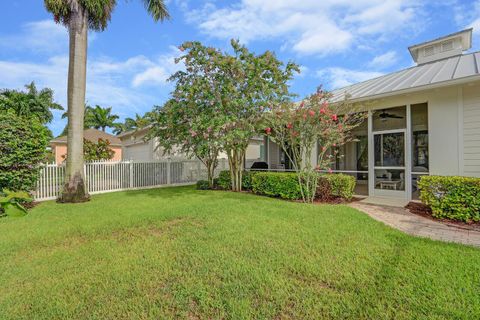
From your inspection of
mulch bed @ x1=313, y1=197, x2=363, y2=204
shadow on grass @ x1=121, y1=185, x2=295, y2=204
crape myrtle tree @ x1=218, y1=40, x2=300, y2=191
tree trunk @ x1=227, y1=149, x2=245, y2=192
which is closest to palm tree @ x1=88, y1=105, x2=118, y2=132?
shadow on grass @ x1=121, y1=185, x2=295, y2=204

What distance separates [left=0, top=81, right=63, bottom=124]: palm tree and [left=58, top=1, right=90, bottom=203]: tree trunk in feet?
58.1

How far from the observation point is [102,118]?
37.2m

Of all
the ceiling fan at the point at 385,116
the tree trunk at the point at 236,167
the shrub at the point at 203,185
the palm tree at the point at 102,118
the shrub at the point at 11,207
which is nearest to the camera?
the shrub at the point at 11,207

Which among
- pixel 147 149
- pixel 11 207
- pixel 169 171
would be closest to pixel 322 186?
pixel 11 207

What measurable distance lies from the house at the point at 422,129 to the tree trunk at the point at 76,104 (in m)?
9.12

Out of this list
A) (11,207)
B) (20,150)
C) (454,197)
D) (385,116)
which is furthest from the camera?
(385,116)

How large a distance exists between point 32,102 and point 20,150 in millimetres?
22589

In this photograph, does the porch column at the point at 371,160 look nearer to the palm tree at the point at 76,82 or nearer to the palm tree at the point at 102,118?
the palm tree at the point at 76,82

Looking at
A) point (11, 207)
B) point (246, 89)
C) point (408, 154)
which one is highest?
point (246, 89)

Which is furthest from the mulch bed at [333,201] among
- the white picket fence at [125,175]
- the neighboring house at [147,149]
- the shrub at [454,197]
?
the white picket fence at [125,175]

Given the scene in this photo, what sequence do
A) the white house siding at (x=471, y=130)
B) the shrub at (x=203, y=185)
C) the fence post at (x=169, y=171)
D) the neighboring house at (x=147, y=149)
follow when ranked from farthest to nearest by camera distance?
1. the neighboring house at (x=147, y=149)
2. the fence post at (x=169, y=171)
3. the shrub at (x=203, y=185)
4. the white house siding at (x=471, y=130)

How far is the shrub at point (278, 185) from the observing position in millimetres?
8117

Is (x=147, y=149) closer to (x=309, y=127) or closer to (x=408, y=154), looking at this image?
(x=309, y=127)

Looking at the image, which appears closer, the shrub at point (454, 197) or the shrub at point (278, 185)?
the shrub at point (454, 197)
